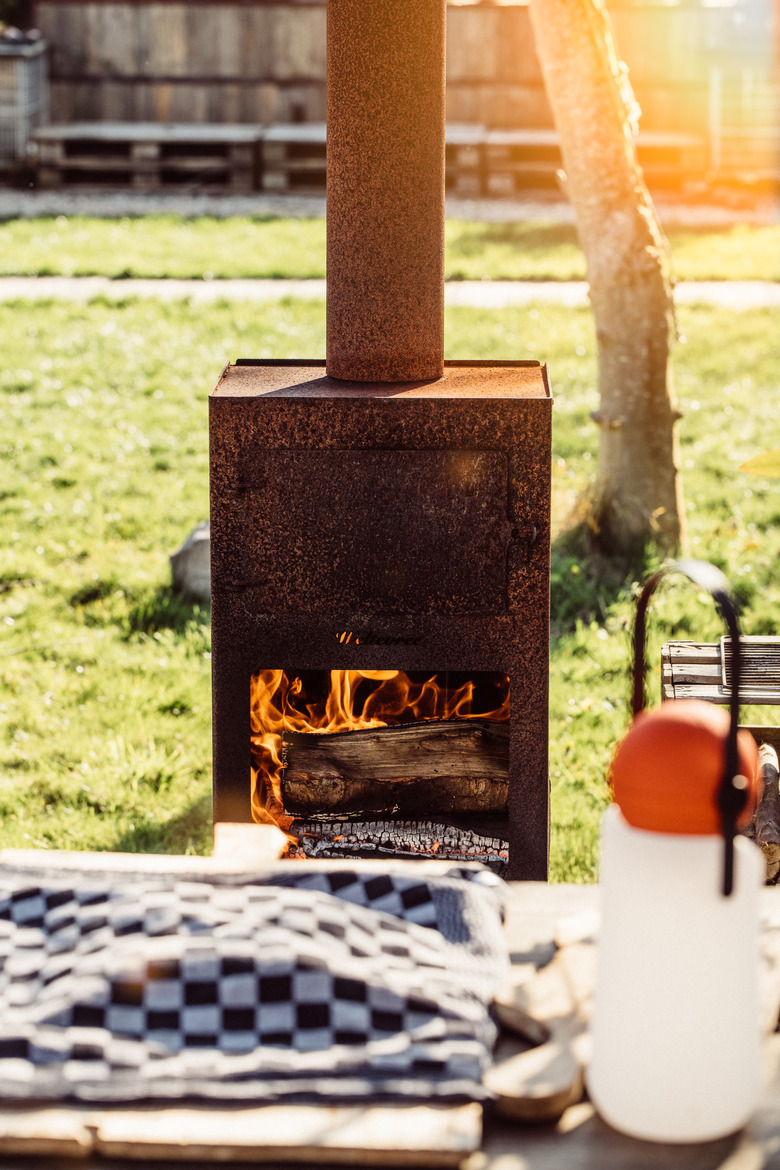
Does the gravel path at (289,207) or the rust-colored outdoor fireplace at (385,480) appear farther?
the gravel path at (289,207)

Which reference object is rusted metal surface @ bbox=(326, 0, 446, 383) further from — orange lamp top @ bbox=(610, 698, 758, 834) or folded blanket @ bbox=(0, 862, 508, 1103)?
orange lamp top @ bbox=(610, 698, 758, 834)

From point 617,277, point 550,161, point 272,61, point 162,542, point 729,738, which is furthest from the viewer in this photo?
point 272,61

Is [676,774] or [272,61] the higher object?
[272,61]

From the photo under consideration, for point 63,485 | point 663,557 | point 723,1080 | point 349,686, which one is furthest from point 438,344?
point 63,485

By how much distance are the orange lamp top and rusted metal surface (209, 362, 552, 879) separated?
1.32 m

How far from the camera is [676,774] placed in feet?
4.78

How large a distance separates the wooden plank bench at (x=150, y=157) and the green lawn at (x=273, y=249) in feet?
5.89

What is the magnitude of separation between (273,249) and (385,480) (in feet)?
27.3

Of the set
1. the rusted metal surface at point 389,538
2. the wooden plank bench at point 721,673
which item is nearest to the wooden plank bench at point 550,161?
the wooden plank bench at point 721,673

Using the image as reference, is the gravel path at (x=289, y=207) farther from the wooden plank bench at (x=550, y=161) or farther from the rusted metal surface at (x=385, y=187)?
the rusted metal surface at (x=385, y=187)

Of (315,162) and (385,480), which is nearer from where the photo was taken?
(385,480)

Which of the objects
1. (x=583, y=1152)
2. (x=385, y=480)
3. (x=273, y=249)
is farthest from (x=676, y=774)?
(x=273, y=249)

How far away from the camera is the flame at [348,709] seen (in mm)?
3143

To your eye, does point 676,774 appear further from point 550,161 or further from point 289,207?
point 550,161
